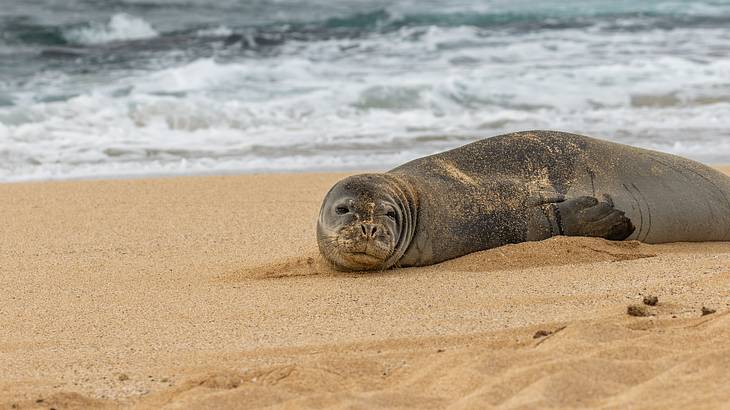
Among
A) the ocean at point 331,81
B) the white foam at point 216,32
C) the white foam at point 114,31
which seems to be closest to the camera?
the ocean at point 331,81

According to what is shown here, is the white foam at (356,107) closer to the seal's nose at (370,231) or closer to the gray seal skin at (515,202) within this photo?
the gray seal skin at (515,202)

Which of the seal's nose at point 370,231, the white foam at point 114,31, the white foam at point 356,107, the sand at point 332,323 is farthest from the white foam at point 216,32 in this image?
the seal's nose at point 370,231

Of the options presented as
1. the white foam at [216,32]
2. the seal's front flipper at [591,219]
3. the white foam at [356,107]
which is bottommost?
the white foam at [356,107]

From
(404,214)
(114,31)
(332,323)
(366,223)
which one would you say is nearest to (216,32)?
(114,31)

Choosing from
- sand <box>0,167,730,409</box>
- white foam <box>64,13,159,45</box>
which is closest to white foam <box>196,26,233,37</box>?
white foam <box>64,13,159,45</box>

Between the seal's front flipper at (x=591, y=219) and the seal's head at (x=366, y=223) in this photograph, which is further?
the seal's front flipper at (x=591, y=219)

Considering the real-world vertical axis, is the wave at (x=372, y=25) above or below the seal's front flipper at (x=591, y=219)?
above

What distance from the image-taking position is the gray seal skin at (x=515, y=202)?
5.85m

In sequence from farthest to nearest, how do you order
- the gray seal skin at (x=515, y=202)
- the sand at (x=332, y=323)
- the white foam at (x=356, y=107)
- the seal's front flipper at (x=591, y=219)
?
1. the white foam at (x=356, y=107)
2. the seal's front flipper at (x=591, y=219)
3. the gray seal skin at (x=515, y=202)
4. the sand at (x=332, y=323)

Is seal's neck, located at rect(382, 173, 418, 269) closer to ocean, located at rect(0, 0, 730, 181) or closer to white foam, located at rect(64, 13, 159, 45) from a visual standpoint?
ocean, located at rect(0, 0, 730, 181)

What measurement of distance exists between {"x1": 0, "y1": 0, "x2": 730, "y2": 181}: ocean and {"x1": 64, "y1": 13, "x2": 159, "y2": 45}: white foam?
6 cm

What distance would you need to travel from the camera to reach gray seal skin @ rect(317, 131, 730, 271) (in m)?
5.85

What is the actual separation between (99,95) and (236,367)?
37.1 ft

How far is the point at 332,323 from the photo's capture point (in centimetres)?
477
